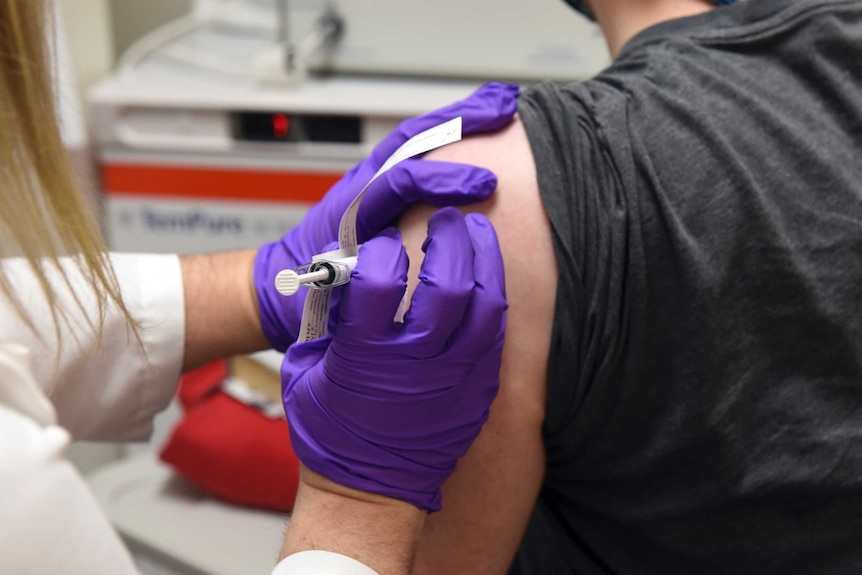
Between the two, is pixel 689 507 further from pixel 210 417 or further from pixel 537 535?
pixel 210 417

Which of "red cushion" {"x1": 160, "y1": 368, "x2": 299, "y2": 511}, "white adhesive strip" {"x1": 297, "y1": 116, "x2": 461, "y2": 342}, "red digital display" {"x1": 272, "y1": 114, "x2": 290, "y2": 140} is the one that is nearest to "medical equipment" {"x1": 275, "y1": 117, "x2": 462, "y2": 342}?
"white adhesive strip" {"x1": 297, "y1": 116, "x2": 461, "y2": 342}

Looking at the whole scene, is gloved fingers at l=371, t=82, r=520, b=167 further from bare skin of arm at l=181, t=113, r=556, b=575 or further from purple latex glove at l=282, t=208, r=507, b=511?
purple latex glove at l=282, t=208, r=507, b=511

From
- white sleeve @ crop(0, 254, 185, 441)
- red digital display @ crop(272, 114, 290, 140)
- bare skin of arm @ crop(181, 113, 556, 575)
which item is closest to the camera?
bare skin of arm @ crop(181, 113, 556, 575)

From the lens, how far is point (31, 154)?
65cm

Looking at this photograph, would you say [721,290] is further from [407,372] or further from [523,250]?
[407,372]

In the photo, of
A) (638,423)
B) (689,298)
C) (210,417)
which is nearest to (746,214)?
(689,298)

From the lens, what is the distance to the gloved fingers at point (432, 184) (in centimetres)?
79

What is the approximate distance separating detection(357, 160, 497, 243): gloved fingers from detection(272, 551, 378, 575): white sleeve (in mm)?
323

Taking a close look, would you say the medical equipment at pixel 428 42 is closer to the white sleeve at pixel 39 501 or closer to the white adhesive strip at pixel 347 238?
the white adhesive strip at pixel 347 238

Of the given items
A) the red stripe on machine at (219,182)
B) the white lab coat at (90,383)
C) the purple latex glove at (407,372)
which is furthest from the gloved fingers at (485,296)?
the red stripe on machine at (219,182)

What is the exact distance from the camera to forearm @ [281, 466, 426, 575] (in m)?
0.71

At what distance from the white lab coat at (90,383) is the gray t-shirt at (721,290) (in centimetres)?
29

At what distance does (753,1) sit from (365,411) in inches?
21.7

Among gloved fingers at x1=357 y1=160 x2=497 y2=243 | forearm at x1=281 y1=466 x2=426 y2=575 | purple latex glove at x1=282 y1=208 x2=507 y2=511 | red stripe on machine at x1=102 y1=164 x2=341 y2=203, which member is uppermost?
gloved fingers at x1=357 y1=160 x2=497 y2=243
